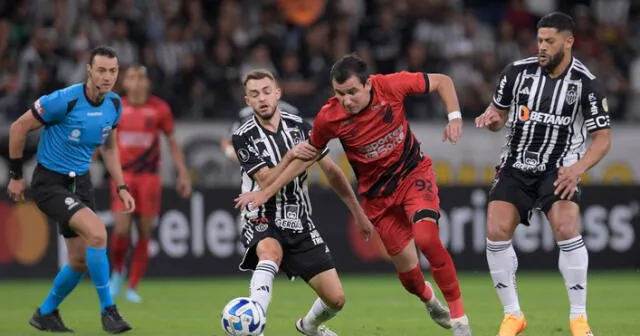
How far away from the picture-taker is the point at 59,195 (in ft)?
33.6

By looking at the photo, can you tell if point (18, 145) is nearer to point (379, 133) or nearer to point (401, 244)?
point (379, 133)

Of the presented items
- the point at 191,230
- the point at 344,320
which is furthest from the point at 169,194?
the point at 344,320

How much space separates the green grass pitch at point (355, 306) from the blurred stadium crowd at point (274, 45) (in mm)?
3112

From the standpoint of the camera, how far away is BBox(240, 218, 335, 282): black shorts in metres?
8.89

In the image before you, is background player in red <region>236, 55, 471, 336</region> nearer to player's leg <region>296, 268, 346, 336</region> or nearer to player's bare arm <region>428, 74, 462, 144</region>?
player's bare arm <region>428, 74, 462, 144</region>

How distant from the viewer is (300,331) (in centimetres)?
942

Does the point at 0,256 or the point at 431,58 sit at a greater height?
the point at 431,58

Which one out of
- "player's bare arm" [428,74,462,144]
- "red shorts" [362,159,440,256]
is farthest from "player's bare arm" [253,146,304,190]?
"player's bare arm" [428,74,462,144]

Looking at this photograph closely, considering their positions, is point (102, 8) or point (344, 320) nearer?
point (344, 320)

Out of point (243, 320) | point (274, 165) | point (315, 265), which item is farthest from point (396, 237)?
point (243, 320)

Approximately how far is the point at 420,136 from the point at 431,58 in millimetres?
1599

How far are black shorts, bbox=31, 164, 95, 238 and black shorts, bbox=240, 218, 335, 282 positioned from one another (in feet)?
6.43

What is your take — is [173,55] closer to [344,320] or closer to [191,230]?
[191,230]

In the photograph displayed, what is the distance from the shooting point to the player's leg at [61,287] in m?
10.3
